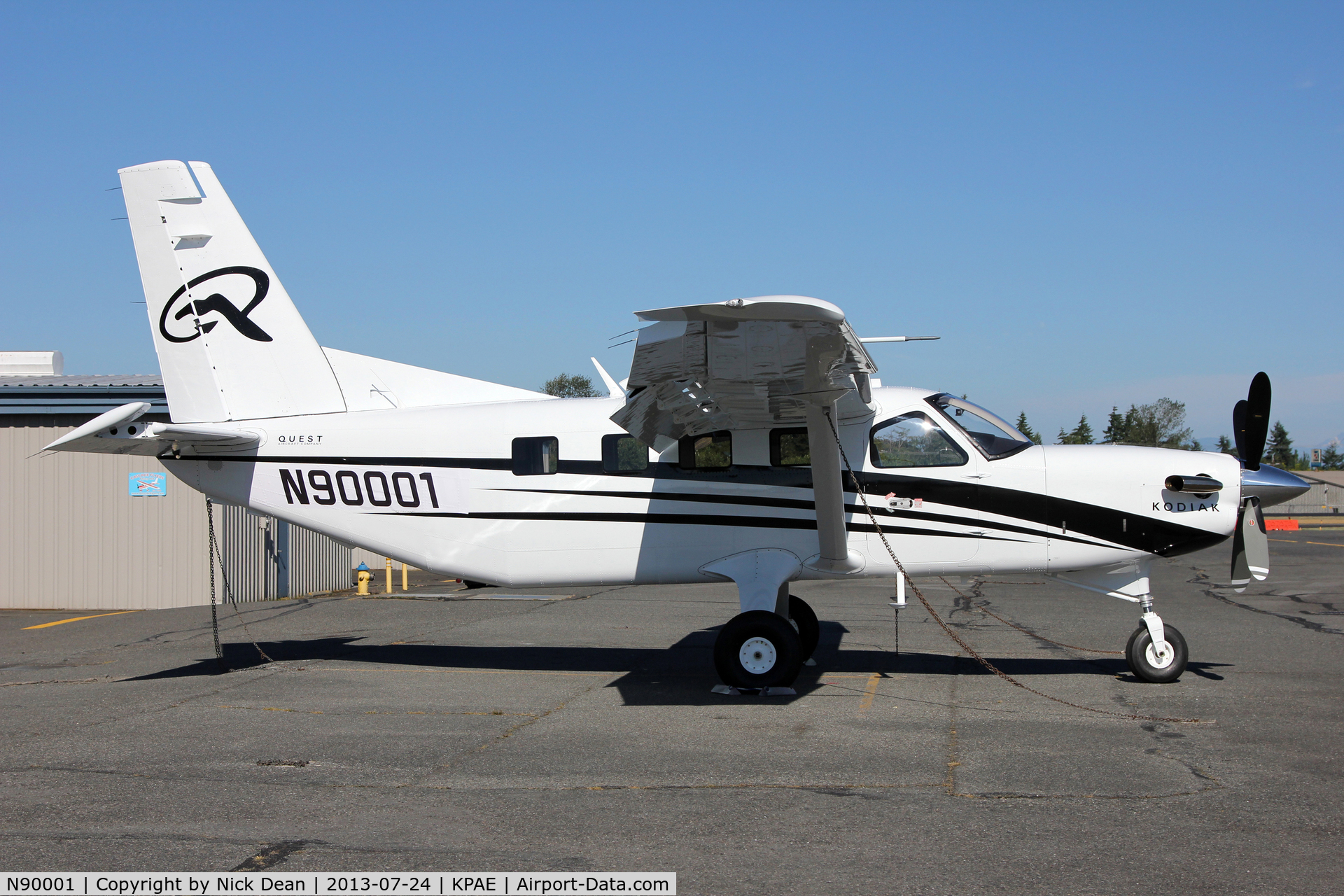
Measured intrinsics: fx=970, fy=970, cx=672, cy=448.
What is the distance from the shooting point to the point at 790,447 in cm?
901

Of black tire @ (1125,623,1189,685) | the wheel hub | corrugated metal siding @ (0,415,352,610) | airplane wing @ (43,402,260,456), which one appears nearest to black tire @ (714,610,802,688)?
the wheel hub

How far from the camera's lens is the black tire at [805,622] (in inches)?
404

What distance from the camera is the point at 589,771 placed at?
599 centimetres

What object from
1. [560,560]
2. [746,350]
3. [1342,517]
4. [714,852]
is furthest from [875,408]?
[1342,517]

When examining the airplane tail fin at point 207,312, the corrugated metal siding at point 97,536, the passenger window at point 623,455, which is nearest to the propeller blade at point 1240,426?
the passenger window at point 623,455

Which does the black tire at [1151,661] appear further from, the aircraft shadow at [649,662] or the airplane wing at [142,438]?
the airplane wing at [142,438]

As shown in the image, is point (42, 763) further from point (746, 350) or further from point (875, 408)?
point (875, 408)

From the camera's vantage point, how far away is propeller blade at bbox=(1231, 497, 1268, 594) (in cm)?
828

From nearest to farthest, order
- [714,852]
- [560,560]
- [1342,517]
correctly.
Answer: [714,852] → [560,560] → [1342,517]

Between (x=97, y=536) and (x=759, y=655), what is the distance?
571 inches

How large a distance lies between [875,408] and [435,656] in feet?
18.2

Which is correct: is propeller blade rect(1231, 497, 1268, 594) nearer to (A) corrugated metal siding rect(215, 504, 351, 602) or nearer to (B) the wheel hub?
(B) the wheel hub

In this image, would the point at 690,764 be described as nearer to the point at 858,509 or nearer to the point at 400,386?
the point at 858,509

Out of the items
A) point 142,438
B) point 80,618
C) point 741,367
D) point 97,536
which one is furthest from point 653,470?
point 97,536
